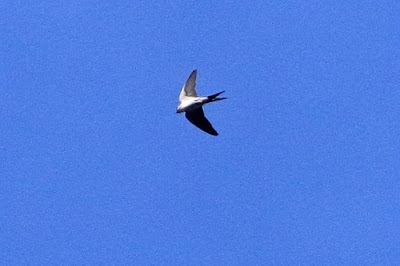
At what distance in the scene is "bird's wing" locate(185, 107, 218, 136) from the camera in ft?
158

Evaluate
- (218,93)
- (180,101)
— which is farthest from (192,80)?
(218,93)

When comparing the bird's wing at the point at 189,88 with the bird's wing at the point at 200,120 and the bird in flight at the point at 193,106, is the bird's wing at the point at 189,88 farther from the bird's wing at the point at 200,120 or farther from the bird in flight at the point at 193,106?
the bird's wing at the point at 200,120

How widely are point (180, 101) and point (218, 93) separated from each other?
442 cm

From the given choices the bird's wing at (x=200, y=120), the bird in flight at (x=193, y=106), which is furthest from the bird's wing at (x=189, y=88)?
the bird's wing at (x=200, y=120)

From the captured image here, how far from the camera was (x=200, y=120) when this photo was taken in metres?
48.7

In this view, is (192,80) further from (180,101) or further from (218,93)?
(218,93)

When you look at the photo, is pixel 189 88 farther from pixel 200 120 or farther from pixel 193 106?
pixel 200 120

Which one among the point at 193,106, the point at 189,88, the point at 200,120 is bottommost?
the point at 193,106

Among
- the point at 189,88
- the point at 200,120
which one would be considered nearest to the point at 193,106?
the point at 189,88

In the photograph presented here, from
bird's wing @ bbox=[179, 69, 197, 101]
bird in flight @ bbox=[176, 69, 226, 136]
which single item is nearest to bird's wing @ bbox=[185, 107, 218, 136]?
bird in flight @ bbox=[176, 69, 226, 136]

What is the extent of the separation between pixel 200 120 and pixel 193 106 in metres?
2.29

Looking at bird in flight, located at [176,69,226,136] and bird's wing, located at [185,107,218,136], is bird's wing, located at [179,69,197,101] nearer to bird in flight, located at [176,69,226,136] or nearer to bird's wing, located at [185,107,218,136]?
bird in flight, located at [176,69,226,136]

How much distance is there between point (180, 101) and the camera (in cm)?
4766

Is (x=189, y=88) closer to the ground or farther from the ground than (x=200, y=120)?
farther from the ground
